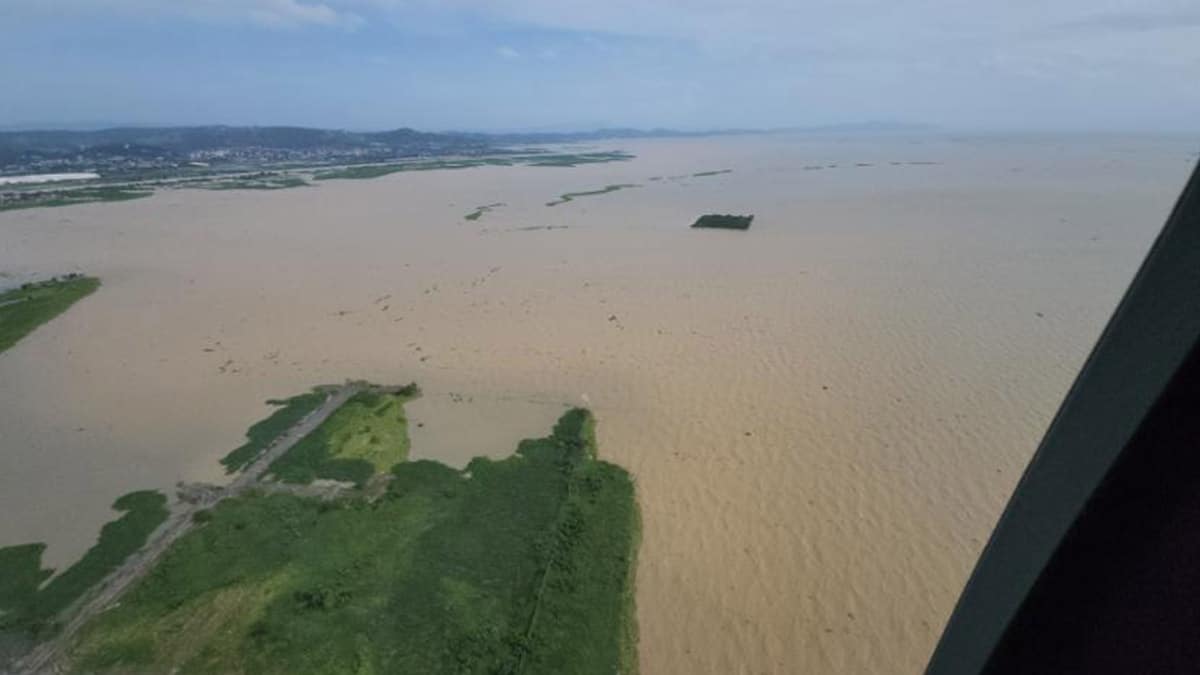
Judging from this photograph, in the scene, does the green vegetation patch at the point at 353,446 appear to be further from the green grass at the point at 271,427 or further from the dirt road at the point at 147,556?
the green grass at the point at 271,427

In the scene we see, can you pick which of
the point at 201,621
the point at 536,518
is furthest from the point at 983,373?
the point at 201,621

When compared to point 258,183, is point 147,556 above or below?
above

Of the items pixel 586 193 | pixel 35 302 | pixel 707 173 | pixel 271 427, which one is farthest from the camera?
pixel 707 173

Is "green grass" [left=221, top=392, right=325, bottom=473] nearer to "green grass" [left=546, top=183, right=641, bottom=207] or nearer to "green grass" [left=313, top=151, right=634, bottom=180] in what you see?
"green grass" [left=546, top=183, right=641, bottom=207]

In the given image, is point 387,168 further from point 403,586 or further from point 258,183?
point 403,586

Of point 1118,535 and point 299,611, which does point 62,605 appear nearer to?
point 299,611

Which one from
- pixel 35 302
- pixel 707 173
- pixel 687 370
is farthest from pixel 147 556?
pixel 707 173

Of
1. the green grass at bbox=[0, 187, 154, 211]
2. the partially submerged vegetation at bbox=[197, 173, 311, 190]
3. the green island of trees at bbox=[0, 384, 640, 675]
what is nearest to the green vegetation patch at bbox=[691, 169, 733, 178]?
the partially submerged vegetation at bbox=[197, 173, 311, 190]
